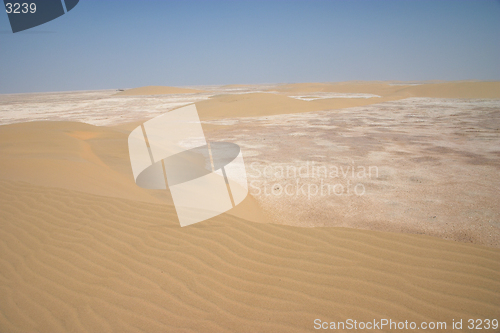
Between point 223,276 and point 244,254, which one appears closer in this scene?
point 223,276

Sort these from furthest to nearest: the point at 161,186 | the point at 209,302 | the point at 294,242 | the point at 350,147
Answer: the point at 350,147
the point at 161,186
the point at 294,242
the point at 209,302

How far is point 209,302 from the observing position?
227cm

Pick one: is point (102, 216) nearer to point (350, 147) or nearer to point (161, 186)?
point (161, 186)

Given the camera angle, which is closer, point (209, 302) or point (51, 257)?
point (209, 302)

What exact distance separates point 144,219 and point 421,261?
3.01 metres

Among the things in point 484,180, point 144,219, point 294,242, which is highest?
point 144,219

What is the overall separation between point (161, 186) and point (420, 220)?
3790 millimetres

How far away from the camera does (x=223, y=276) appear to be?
253 centimetres

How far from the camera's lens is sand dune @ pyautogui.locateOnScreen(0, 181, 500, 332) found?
212 centimetres

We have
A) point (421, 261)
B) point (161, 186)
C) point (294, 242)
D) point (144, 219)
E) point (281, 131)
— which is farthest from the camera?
point (281, 131)

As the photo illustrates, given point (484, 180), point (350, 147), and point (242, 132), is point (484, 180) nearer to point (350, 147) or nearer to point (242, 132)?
point (350, 147)

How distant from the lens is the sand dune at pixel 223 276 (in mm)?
2119

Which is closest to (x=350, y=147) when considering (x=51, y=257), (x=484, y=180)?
(x=484, y=180)

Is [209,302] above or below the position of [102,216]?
below
